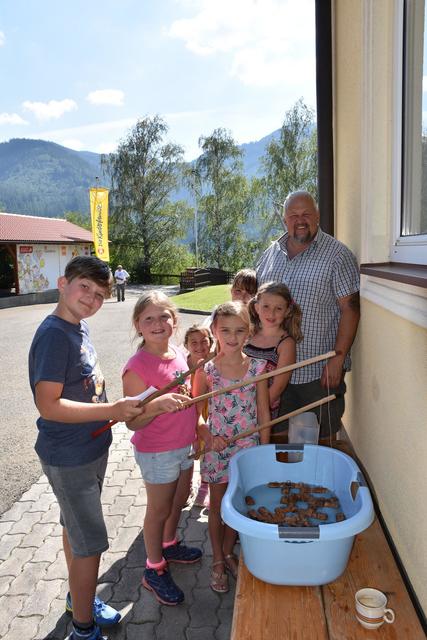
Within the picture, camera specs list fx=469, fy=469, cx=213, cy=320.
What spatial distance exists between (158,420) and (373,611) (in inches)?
50.6

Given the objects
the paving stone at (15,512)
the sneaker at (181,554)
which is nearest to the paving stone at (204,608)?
the sneaker at (181,554)

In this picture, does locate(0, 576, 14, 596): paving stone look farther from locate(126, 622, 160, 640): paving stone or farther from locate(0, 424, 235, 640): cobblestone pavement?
locate(126, 622, 160, 640): paving stone

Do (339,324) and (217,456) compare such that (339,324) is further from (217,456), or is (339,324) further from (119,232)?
Result: (119,232)

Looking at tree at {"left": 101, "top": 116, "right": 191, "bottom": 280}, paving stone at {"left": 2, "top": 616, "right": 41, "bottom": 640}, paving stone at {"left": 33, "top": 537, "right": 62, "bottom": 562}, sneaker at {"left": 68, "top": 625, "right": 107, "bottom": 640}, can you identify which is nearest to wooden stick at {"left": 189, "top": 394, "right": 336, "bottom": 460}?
sneaker at {"left": 68, "top": 625, "right": 107, "bottom": 640}

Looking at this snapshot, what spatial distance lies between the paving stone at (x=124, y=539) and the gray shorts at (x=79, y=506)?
41.7 inches

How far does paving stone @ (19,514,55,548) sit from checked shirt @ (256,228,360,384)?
6.70 ft

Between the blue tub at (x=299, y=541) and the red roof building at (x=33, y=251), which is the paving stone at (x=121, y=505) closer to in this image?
the blue tub at (x=299, y=541)

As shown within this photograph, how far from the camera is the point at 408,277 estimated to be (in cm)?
147

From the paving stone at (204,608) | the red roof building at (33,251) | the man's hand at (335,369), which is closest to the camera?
the paving stone at (204,608)

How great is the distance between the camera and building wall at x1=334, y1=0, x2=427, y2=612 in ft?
5.31

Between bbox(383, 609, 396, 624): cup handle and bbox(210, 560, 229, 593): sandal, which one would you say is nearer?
bbox(383, 609, 396, 624): cup handle

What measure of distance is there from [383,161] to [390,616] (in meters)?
1.93

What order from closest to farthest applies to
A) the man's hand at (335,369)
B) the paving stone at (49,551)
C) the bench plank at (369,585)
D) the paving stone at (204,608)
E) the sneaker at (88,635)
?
the bench plank at (369,585) < the sneaker at (88,635) < the paving stone at (204,608) < the man's hand at (335,369) < the paving stone at (49,551)

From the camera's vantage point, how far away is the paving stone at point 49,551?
3.02m
